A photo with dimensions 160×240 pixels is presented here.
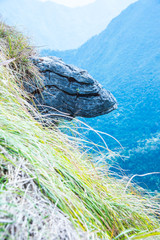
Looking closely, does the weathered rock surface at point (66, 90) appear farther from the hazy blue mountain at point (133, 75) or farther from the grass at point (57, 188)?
the hazy blue mountain at point (133, 75)

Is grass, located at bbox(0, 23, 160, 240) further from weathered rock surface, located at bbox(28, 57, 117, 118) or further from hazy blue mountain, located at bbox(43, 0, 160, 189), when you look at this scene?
hazy blue mountain, located at bbox(43, 0, 160, 189)

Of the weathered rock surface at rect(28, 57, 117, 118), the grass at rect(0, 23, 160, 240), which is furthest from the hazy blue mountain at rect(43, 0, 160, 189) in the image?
the grass at rect(0, 23, 160, 240)

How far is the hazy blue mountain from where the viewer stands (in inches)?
751

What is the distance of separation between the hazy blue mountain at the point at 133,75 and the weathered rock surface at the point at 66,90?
4013 millimetres

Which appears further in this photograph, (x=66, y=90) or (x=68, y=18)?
(x=68, y=18)

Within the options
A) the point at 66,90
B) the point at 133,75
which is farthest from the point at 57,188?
the point at 133,75

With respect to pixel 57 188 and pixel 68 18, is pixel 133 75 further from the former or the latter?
pixel 68 18

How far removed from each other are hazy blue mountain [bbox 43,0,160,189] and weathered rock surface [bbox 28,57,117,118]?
13.2ft

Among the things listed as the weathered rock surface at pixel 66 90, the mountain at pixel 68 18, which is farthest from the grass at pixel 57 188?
the mountain at pixel 68 18

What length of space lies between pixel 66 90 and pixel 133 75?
116 feet

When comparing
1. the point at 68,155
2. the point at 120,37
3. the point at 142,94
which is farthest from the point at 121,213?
the point at 120,37

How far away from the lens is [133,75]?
1344 inches

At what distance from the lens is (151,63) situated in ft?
114

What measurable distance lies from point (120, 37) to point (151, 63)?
1837 cm
